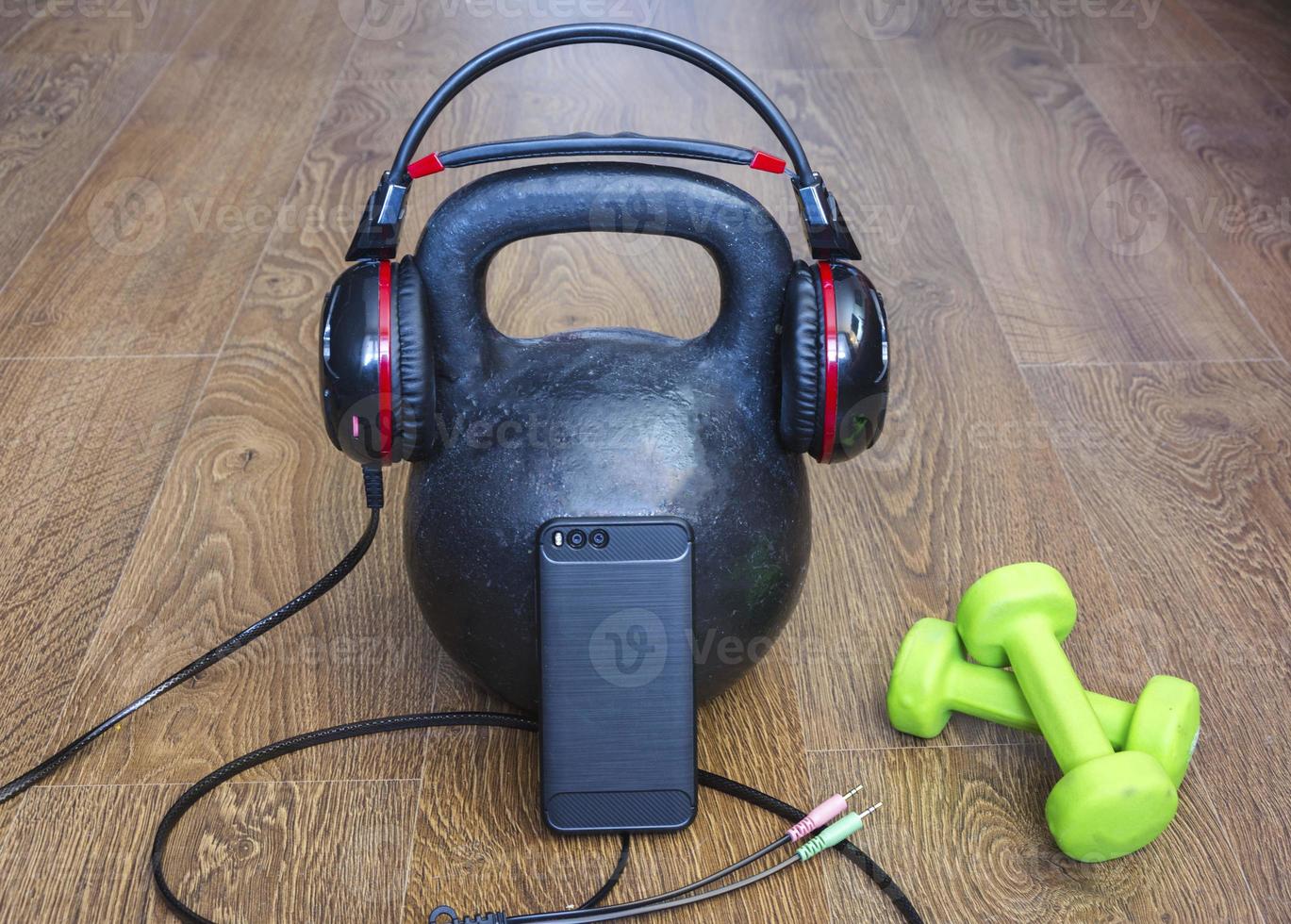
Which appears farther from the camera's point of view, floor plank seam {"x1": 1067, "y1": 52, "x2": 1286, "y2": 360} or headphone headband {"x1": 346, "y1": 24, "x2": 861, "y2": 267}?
floor plank seam {"x1": 1067, "y1": 52, "x2": 1286, "y2": 360}

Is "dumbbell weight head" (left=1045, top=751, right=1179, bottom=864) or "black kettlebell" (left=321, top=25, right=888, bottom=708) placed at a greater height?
"black kettlebell" (left=321, top=25, right=888, bottom=708)

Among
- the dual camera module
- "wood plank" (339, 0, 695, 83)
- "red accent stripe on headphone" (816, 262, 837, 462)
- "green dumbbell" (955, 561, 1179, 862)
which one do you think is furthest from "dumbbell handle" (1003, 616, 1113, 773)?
"wood plank" (339, 0, 695, 83)

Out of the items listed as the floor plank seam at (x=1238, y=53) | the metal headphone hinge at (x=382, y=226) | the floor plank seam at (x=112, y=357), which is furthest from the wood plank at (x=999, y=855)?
the floor plank seam at (x=1238, y=53)

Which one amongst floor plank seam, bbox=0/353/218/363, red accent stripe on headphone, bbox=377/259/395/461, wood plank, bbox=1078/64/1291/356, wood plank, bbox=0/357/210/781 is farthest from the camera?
wood plank, bbox=1078/64/1291/356

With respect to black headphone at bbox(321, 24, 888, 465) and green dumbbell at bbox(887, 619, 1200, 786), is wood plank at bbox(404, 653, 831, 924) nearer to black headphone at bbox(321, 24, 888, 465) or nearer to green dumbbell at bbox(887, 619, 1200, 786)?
green dumbbell at bbox(887, 619, 1200, 786)

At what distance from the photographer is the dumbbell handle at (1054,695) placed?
92 centimetres

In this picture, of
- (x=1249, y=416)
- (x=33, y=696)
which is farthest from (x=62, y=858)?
(x=1249, y=416)

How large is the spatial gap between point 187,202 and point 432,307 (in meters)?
1.12

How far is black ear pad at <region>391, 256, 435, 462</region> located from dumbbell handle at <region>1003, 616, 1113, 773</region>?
1.56ft

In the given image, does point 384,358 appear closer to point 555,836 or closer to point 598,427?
point 598,427

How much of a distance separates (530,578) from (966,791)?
38cm

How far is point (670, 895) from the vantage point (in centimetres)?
→ 90

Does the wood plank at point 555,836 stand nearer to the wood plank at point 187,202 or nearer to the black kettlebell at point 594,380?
Result: the black kettlebell at point 594,380

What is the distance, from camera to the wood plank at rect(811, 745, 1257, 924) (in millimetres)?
915
